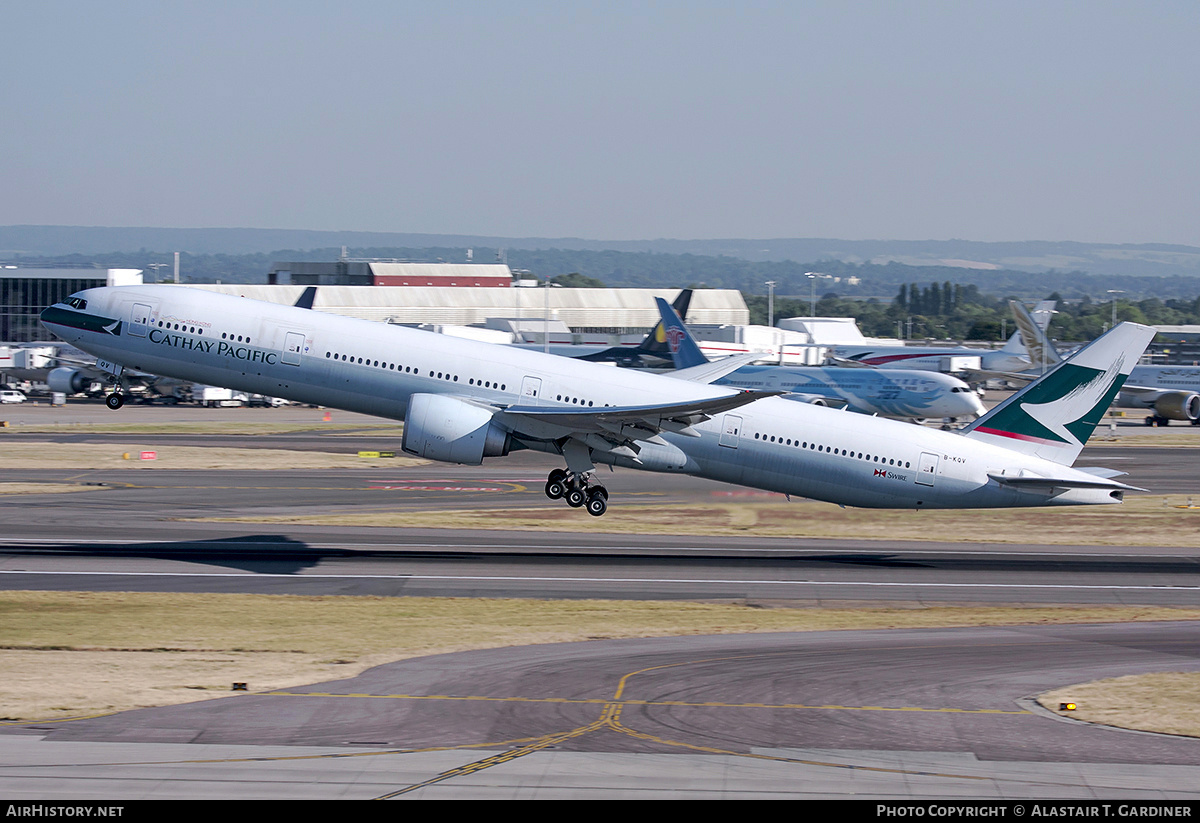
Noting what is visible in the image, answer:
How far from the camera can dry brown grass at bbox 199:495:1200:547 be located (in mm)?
49188

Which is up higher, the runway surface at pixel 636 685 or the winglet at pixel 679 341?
the winglet at pixel 679 341

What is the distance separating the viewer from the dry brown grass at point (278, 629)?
2527cm

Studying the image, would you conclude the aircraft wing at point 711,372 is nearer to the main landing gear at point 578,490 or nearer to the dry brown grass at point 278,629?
the main landing gear at point 578,490

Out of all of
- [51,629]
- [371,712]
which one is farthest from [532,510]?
[371,712]

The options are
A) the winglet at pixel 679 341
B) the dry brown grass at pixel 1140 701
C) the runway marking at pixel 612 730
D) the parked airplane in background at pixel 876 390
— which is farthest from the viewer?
the parked airplane in background at pixel 876 390

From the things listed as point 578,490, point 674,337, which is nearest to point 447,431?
point 578,490

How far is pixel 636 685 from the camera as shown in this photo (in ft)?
86.2

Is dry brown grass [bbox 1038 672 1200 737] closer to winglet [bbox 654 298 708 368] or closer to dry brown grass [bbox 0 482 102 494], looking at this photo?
winglet [bbox 654 298 708 368]

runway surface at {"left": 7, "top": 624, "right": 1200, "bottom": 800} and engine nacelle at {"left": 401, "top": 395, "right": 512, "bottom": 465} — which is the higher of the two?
engine nacelle at {"left": 401, "top": 395, "right": 512, "bottom": 465}

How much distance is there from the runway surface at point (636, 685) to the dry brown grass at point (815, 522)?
64.4 inches

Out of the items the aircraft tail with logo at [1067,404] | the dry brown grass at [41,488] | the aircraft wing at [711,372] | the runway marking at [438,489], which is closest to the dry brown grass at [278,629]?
the aircraft tail with logo at [1067,404]

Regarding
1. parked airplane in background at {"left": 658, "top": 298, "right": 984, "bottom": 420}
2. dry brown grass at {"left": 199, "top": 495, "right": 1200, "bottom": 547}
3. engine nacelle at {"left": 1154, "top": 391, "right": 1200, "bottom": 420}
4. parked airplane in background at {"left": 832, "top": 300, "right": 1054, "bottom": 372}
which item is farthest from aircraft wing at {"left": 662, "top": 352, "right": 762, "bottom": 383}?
parked airplane in background at {"left": 832, "top": 300, "right": 1054, "bottom": 372}

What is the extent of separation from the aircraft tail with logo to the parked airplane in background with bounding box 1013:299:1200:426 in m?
52.3

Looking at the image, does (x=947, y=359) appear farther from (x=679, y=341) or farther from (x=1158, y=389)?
(x=679, y=341)
